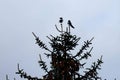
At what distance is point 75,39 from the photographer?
9.52 m

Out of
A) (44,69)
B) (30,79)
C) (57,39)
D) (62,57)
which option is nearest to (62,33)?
(57,39)

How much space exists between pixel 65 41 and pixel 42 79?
1.60 meters

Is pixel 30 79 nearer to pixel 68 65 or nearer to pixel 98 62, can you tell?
pixel 68 65

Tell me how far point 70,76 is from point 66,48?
1.09m

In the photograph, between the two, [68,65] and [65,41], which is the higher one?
[65,41]

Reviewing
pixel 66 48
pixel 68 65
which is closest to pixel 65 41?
pixel 66 48

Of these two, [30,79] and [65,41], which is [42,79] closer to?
[30,79]

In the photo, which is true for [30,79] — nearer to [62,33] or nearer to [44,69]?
[44,69]

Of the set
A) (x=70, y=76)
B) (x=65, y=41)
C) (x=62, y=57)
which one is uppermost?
(x=65, y=41)

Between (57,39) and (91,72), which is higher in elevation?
(57,39)

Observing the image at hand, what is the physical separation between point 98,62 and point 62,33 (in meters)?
1.68

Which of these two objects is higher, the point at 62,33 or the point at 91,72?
the point at 62,33

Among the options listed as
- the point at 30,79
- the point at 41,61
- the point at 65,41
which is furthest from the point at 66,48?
the point at 30,79

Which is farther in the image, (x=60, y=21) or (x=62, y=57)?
(x=62, y=57)
